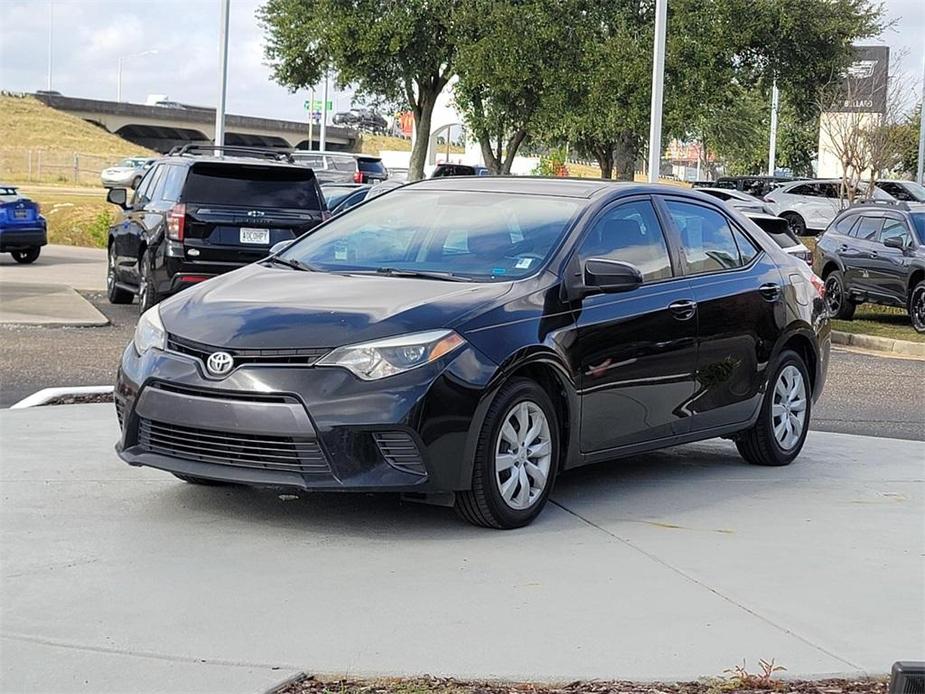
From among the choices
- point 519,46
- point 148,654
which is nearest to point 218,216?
point 148,654

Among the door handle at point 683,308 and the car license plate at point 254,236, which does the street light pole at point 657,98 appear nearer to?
the car license plate at point 254,236

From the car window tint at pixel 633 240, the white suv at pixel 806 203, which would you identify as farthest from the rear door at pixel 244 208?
the white suv at pixel 806 203

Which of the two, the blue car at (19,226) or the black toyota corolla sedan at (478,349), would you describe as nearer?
the black toyota corolla sedan at (478,349)

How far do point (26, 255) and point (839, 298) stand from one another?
13.9 metres

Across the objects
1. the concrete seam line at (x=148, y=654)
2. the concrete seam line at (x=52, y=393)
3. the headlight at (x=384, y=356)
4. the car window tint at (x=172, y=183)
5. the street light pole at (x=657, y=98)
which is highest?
the street light pole at (x=657, y=98)

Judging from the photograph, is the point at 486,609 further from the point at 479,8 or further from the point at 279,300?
the point at 479,8

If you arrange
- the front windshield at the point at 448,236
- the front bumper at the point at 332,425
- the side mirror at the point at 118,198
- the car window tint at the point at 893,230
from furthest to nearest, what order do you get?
the car window tint at the point at 893,230 → the side mirror at the point at 118,198 → the front windshield at the point at 448,236 → the front bumper at the point at 332,425

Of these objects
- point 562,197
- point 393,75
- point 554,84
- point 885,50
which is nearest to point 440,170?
point 393,75

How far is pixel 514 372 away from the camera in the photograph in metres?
6.69

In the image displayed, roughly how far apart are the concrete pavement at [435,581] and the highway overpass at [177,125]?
318ft

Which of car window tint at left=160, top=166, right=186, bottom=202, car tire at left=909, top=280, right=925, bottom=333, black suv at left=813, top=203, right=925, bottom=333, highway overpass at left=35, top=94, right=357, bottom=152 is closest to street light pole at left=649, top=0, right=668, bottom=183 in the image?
black suv at left=813, top=203, right=925, bottom=333

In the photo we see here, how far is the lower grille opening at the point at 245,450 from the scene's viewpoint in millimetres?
6277

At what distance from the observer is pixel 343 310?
6617 mm

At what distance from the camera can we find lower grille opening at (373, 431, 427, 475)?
6.30m
